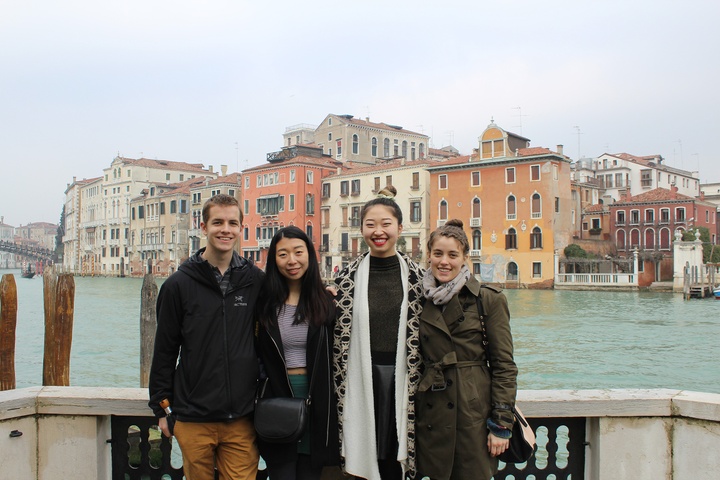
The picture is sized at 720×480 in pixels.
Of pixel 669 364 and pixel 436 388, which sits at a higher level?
pixel 436 388

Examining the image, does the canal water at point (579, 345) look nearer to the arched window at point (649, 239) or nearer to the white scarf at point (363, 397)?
the white scarf at point (363, 397)

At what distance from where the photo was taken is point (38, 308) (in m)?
28.9

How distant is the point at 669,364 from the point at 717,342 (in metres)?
3.74

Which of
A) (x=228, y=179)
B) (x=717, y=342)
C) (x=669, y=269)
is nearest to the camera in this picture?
(x=717, y=342)

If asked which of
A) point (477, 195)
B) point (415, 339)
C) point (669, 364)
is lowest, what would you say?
point (669, 364)

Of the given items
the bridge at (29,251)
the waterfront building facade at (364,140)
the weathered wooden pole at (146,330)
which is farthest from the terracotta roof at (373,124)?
the bridge at (29,251)

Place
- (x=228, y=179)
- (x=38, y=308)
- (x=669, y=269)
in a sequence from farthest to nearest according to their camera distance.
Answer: (x=228, y=179), (x=669, y=269), (x=38, y=308)

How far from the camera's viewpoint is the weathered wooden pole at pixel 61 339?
7.21 meters

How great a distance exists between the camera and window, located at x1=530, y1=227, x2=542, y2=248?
34.9 metres

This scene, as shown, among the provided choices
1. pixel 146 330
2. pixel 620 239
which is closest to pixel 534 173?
pixel 620 239

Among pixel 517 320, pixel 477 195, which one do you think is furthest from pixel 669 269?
pixel 517 320

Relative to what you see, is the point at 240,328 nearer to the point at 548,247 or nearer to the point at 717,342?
the point at 717,342

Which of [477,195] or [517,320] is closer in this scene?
[517,320]

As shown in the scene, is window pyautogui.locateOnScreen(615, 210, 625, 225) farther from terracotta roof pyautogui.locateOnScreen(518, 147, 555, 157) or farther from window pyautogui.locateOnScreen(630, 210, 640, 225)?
terracotta roof pyautogui.locateOnScreen(518, 147, 555, 157)
